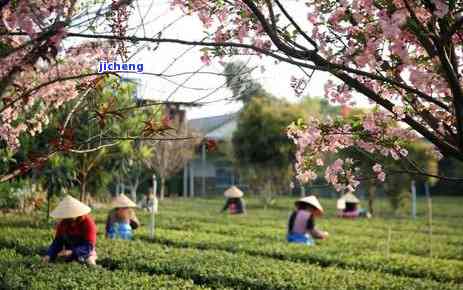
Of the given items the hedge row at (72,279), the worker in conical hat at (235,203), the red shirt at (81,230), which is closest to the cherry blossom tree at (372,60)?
the hedge row at (72,279)

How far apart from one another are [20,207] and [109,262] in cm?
882

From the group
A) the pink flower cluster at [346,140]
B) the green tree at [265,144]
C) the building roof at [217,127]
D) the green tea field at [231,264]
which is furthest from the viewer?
the building roof at [217,127]

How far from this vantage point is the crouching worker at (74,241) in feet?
25.9

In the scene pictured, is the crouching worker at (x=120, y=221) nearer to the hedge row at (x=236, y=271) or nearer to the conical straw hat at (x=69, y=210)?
the hedge row at (x=236, y=271)

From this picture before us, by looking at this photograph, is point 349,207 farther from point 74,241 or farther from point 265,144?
point 74,241

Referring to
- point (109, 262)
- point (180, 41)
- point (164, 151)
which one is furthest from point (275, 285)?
point (164, 151)

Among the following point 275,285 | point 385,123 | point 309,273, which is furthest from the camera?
point 309,273

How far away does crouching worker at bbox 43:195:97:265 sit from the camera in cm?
790

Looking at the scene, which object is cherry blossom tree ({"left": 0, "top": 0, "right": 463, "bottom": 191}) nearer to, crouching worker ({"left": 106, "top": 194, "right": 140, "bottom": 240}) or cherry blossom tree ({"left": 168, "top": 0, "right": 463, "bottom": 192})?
cherry blossom tree ({"left": 168, "top": 0, "right": 463, "bottom": 192})

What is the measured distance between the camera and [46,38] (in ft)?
10.7

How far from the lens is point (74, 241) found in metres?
7.98

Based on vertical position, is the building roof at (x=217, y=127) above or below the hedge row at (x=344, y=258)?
above

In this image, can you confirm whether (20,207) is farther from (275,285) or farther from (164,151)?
(164,151)

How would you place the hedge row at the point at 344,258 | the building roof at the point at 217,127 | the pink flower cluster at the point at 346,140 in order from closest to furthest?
the pink flower cluster at the point at 346,140
the hedge row at the point at 344,258
the building roof at the point at 217,127
